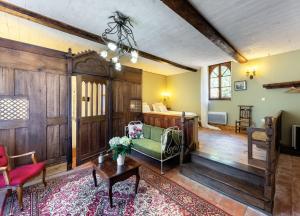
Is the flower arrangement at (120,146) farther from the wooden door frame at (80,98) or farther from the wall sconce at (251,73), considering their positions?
the wall sconce at (251,73)

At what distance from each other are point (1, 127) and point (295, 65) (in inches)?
296

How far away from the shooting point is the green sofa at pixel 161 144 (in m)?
3.18

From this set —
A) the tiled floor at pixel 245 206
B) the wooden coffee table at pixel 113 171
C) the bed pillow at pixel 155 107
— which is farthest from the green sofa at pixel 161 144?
the bed pillow at pixel 155 107

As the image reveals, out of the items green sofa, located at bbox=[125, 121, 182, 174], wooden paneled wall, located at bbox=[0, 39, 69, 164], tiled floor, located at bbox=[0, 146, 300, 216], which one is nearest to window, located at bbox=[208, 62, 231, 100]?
tiled floor, located at bbox=[0, 146, 300, 216]

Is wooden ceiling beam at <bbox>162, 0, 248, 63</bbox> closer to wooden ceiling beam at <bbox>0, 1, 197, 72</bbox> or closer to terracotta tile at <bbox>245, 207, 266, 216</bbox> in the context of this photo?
wooden ceiling beam at <bbox>0, 1, 197, 72</bbox>

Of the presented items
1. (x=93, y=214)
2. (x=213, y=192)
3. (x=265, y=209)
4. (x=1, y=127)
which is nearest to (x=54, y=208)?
(x=93, y=214)

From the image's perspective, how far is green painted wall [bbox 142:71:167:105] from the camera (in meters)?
6.94

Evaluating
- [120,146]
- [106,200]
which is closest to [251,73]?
[120,146]

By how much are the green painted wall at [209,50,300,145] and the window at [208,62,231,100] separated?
29cm

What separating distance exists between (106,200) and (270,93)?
5752 mm

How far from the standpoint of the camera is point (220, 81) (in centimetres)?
632

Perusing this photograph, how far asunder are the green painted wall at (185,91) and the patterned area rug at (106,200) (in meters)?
5.08

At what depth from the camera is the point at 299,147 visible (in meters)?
4.08

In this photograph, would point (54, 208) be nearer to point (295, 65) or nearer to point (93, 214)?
point (93, 214)
